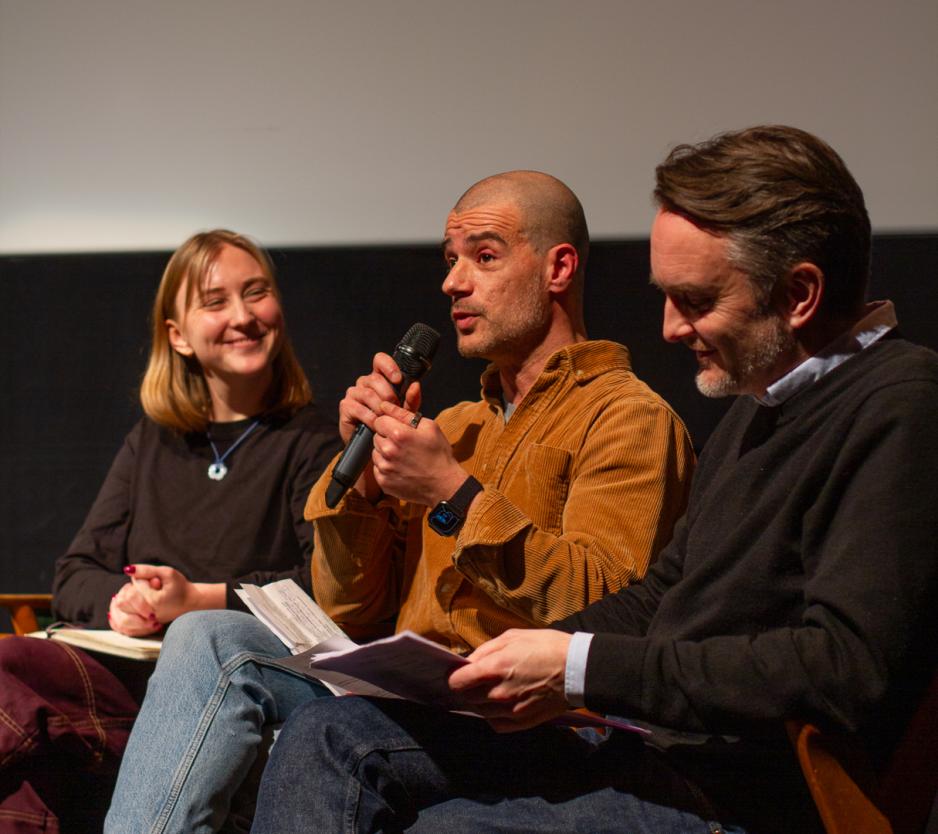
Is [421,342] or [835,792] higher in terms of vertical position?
[421,342]

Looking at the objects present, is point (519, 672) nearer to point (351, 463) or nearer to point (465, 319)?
point (351, 463)

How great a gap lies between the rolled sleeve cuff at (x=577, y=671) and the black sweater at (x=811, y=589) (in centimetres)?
1

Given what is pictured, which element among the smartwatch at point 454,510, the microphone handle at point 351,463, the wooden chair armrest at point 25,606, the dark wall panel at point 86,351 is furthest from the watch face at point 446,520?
the dark wall panel at point 86,351

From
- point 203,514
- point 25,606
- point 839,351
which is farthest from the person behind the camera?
point 25,606

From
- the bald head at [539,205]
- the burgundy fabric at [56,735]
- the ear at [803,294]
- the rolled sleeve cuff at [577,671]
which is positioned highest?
the bald head at [539,205]

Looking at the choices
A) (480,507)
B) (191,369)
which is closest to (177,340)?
(191,369)

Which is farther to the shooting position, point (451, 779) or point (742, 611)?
point (451, 779)

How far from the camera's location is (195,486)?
2.47m

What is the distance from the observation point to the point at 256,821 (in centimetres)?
134

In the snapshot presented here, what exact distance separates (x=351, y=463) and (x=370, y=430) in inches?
2.4

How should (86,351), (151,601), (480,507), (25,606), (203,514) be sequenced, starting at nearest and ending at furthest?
(480,507) → (151,601) → (203,514) → (25,606) → (86,351)

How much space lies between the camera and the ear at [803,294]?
4.34ft

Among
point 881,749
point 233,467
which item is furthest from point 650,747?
point 233,467

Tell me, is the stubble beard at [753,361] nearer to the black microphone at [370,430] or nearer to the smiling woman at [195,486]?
the black microphone at [370,430]
